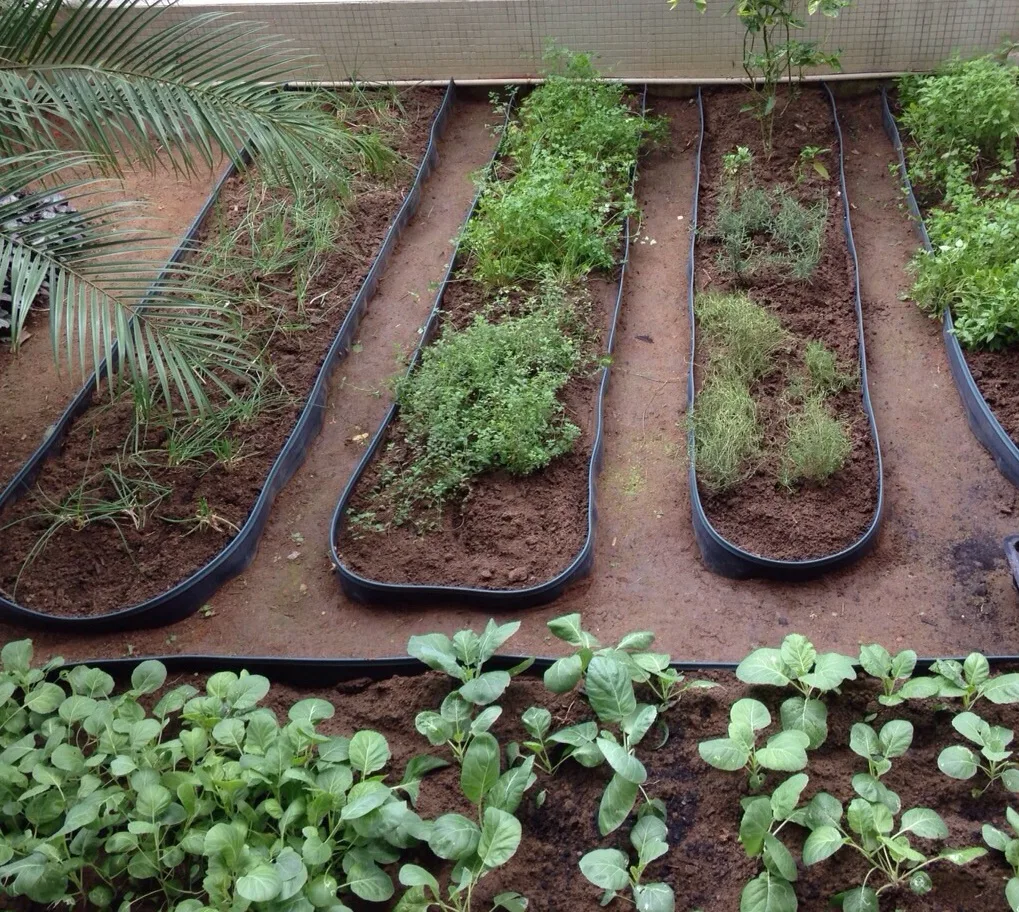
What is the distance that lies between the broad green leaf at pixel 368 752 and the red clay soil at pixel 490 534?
918 millimetres

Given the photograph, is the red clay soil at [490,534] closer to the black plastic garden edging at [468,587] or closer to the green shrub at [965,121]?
the black plastic garden edging at [468,587]

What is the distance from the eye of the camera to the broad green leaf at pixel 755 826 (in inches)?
92.4

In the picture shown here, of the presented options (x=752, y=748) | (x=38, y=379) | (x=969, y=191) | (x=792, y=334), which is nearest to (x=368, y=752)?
(x=752, y=748)

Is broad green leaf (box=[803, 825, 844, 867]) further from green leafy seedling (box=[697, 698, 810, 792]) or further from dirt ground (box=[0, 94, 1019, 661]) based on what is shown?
dirt ground (box=[0, 94, 1019, 661])

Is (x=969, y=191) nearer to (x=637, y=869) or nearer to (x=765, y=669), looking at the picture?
(x=765, y=669)

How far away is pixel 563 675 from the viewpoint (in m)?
2.70

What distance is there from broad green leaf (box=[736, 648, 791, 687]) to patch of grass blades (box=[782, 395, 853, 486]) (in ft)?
3.41

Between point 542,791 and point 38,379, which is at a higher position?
point 38,379

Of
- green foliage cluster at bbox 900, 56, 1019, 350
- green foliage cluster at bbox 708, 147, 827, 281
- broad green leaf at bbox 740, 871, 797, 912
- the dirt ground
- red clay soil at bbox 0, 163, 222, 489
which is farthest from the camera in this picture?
green foliage cluster at bbox 708, 147, 827, 281

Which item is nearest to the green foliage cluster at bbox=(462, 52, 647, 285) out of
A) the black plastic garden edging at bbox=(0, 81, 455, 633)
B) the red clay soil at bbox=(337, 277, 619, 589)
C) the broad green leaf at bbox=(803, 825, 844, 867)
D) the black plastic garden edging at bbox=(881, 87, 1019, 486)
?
the black plastic garden edging at bbox=(0, 81, 455, 633)

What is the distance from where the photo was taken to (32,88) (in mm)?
3512

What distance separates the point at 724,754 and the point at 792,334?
2.23 meters

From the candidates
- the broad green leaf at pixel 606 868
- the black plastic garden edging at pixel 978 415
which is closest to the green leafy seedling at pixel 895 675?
the broad green leaf at pixel 606 868

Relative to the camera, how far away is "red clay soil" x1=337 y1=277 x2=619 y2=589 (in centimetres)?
349
